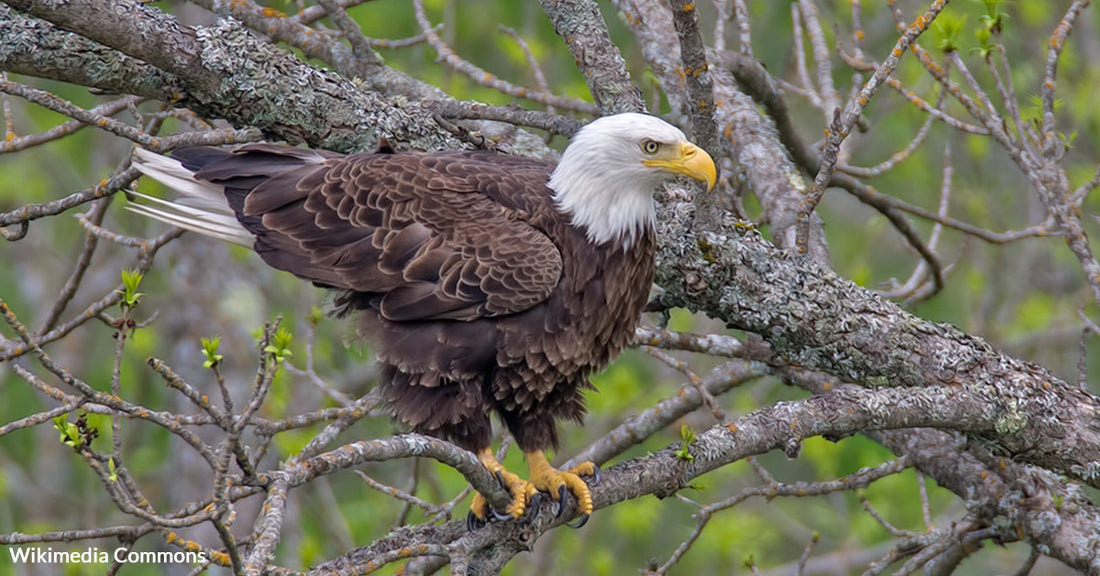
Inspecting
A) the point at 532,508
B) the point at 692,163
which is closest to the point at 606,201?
the point at 692,163

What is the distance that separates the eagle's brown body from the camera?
3492mm

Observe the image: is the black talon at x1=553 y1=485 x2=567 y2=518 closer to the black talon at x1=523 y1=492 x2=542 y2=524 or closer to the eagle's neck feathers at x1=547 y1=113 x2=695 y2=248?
the black talon at x1=523 y1=492 x2=542 y2=524

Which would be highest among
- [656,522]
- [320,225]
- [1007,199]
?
[320,225]

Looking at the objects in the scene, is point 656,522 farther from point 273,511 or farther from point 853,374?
point 273,511

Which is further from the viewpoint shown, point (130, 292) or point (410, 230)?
point (410, 230)

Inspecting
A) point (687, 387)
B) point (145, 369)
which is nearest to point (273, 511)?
point (687, 387)

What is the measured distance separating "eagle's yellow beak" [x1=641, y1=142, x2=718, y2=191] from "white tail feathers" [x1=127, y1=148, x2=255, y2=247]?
4.77 ft

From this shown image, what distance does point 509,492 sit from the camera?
3477mm

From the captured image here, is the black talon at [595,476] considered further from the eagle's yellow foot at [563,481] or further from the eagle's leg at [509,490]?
the eagle's leg at [509,490]

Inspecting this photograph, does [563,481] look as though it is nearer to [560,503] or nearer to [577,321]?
[560,503]

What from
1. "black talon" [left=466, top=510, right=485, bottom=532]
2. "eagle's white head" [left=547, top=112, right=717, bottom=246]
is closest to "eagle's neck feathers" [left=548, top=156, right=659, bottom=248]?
"eagle's white head" [left=547, top=112, right=717, bottom=246]

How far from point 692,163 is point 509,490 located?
43.8 inches

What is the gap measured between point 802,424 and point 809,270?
59cm

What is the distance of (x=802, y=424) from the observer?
314cm
